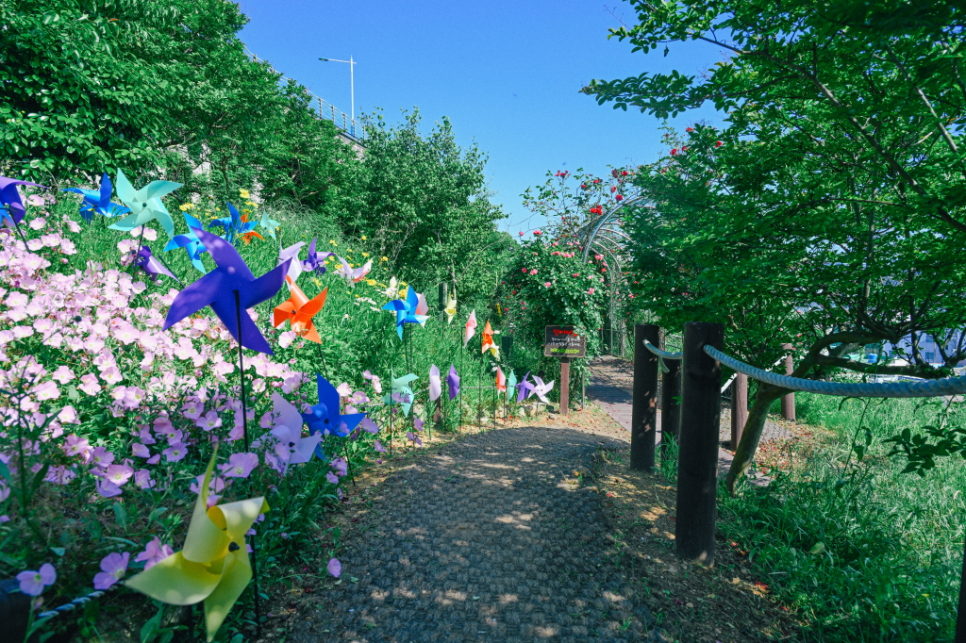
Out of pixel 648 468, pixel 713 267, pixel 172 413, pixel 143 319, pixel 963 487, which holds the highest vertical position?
pixel 713 267

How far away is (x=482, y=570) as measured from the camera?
1872 mm

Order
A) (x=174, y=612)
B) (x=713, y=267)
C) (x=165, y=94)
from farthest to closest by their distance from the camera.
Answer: (x=165, y=94) < (x=713, y=267) < (x=174, y=612)

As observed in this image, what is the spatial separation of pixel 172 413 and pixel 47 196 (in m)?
2.56

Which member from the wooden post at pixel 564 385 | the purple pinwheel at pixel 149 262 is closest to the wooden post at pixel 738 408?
the wooden post at pixel 564 385

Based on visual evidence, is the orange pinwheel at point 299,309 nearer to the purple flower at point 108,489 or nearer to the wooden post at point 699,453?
the purple flower at point 108,489

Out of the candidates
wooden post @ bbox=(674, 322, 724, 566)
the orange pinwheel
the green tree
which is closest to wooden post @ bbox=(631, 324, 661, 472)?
Answer: the green tree

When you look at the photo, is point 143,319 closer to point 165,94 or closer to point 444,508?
point 444,508

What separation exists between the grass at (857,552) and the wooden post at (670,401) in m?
0.65

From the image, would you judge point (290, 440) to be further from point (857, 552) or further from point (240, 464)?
point (857, 552)

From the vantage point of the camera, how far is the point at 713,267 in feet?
7.52

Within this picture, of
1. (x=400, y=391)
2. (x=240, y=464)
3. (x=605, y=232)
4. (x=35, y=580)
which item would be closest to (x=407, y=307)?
(x=400, y=391)

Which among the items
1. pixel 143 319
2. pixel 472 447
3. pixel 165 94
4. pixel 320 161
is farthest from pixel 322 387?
pixel 320 161

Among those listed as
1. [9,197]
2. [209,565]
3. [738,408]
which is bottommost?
[738,408]

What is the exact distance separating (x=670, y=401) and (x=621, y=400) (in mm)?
5033
